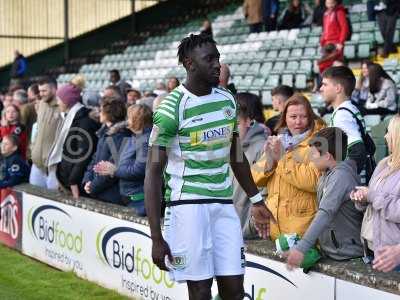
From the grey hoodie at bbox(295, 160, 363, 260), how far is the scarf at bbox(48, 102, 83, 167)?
3471 millimetres

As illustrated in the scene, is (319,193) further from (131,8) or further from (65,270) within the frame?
(131,8)

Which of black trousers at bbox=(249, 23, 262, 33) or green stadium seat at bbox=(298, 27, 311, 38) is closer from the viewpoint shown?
green stadium seat at bbox=(298, 27, 311, 38)

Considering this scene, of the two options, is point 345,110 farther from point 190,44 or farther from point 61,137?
point 61,137

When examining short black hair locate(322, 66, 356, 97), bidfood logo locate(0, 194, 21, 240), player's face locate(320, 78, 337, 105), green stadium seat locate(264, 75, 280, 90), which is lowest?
bidfood logo locate(0, 194, 21, 240)

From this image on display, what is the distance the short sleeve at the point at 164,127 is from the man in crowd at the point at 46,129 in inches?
162

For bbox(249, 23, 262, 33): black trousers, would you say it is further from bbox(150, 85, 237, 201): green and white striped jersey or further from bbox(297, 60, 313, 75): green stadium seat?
bbox(150, 85, 237, 201): green and white striped jersey

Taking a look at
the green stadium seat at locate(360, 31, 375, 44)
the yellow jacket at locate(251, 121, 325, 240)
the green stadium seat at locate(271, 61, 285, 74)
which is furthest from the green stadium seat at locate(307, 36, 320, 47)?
the yellow jacket at locate(251, 121, 325, 240)

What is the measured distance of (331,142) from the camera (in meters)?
3.96

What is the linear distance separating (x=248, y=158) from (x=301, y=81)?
753 centimetres

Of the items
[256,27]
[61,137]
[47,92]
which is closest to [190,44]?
[61,137]

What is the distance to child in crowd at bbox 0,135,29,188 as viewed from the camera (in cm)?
795

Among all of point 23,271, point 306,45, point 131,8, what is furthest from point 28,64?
point 23,271

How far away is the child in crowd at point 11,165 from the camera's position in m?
7.95

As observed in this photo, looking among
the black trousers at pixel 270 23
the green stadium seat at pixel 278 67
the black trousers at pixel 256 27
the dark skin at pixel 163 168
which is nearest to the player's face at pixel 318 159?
the dark skin at pixel 163 168
